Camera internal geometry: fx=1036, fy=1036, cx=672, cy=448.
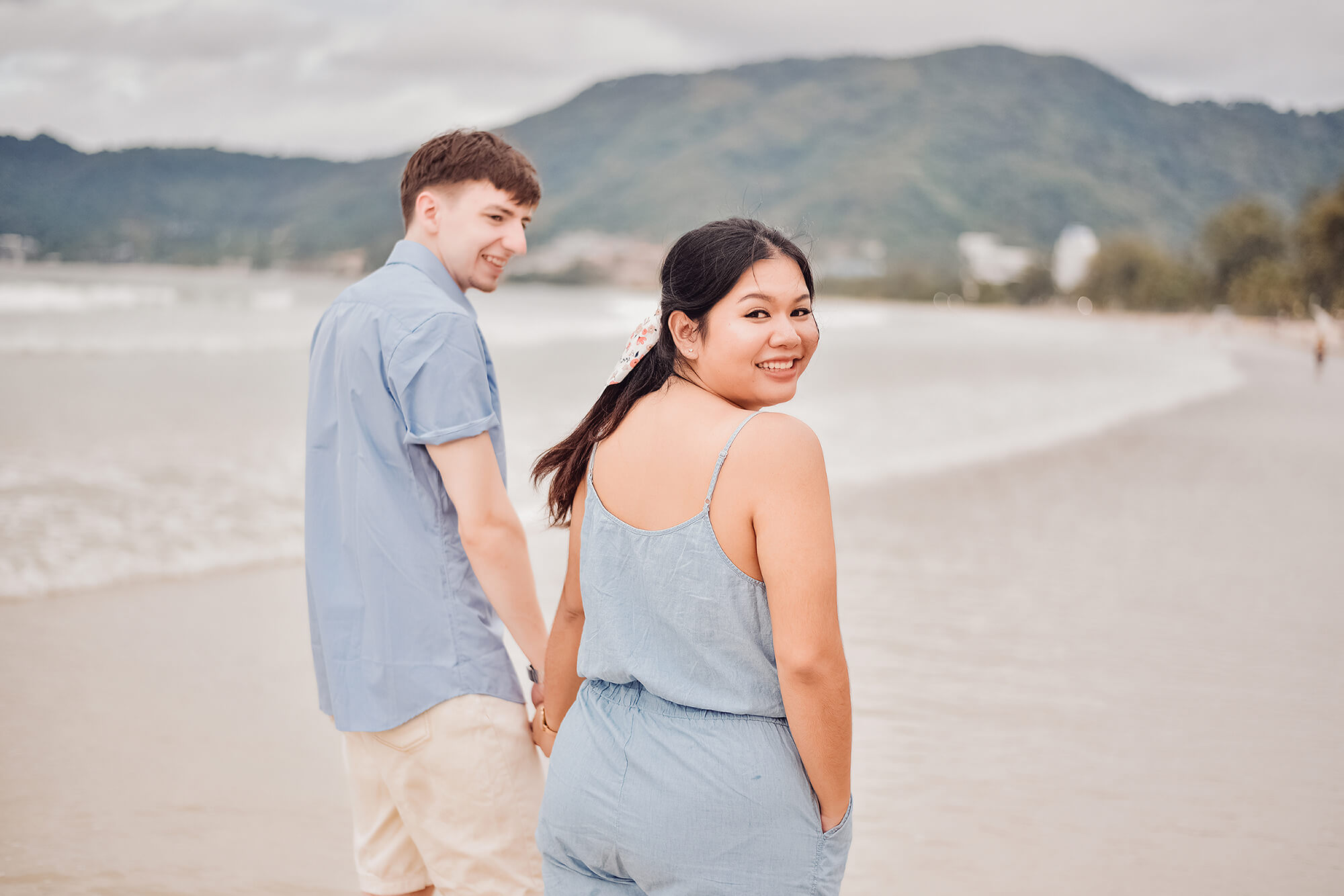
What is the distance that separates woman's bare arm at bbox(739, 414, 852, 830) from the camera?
53.9 inches

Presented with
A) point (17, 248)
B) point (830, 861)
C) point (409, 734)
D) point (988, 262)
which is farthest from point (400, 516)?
point (988, 262)

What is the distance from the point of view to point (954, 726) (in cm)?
448

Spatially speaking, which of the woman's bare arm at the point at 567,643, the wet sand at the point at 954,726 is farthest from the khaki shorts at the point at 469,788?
the wet sand at the point at 954,726

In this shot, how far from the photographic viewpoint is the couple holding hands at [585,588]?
1426mm

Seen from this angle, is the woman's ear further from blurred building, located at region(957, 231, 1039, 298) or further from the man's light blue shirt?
blurred building, located at region(957, 231, 1039, 298)

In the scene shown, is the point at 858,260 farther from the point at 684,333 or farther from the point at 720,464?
the point at 720,464

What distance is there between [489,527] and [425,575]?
0.16m

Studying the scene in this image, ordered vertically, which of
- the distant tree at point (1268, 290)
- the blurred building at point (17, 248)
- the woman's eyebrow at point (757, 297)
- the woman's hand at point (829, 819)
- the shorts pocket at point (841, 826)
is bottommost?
the shorts pocket at point (841, 826)

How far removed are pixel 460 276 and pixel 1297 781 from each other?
3726 millimetres

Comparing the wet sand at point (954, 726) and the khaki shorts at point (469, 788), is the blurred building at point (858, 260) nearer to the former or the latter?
the wet sand at point (954, 726)

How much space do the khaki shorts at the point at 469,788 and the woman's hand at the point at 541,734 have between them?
0.06 feet

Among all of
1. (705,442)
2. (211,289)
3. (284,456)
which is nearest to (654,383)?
(705,442)

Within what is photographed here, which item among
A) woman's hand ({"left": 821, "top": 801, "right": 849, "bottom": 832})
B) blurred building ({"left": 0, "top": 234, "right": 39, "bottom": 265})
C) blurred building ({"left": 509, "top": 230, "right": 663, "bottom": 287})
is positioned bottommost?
woman's hand ({"left": 821, "top": 801, "right": 849, "bottom": 832})

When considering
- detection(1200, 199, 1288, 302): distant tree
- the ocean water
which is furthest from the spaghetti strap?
detection(1200, 199, 1288, 302): distant tree
